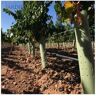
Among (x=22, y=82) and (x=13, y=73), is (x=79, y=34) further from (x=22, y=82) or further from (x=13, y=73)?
(x=13, y=73)

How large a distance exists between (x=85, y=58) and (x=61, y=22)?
1.24ft

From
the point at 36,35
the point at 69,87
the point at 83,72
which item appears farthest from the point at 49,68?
the point at 83,72

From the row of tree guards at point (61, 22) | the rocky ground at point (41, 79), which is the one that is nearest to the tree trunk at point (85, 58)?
the row of tree guards at point (61, 22)

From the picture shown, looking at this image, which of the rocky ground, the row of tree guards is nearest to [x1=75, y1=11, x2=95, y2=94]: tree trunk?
the row of tree guards

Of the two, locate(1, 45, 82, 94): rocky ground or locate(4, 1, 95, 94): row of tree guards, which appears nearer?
locate(4, 1, 95, 94): row of tree guards

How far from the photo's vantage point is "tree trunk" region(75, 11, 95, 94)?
5.73 ft

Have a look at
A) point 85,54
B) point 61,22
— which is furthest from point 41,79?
point 85,54

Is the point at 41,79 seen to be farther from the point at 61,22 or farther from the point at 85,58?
the point at 85,58

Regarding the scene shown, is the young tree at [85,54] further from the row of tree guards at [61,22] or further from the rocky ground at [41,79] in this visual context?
the rocky ground at [41,79]

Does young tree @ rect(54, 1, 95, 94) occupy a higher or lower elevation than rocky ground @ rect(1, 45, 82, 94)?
higher

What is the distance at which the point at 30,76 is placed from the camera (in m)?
6.21

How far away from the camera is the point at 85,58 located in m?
1.77

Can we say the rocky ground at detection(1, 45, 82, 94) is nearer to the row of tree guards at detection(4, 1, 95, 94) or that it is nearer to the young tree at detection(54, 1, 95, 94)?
the row of tree guards at detection(4, 1, 95, 94)

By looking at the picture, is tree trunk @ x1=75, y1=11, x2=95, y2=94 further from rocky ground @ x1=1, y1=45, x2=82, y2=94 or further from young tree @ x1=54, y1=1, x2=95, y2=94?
rocky ground @ x1=1, y1=45, x2=82, y2=94
